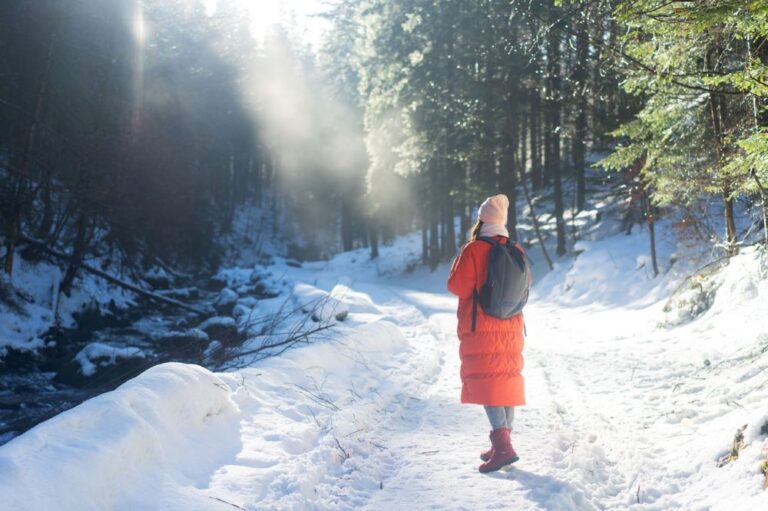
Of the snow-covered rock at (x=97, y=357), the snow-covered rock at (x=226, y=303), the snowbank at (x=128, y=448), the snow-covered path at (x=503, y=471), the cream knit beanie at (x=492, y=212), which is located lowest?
the snow-covered rock at (x=226, y=303)

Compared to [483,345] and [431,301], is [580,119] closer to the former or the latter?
[431,301]

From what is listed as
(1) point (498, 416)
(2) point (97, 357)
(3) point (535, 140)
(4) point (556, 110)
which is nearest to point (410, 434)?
(1) point (498, 416)

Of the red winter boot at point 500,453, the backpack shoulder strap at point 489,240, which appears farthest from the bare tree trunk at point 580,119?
the red winter boot at point 500,453

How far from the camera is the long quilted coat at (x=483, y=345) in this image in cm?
480

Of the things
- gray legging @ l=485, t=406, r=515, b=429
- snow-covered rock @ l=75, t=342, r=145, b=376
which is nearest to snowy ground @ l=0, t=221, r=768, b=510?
gray legging @ l=485, t=406, r=515, b=429

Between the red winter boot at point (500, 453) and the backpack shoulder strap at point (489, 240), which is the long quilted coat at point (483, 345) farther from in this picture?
the red winter boot at point (500, 453)

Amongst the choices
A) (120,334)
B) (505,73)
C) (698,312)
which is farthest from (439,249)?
(698,312)

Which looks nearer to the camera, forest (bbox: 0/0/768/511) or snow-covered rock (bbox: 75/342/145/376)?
forest (bbox: 0/0/768/511)

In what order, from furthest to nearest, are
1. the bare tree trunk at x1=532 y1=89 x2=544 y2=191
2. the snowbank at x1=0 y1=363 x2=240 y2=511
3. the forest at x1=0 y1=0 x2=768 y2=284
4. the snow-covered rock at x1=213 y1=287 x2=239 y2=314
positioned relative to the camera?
the bare tree trunk at x1=532 y1=89 x2=544 y2=191 < the snow-covered rock at x1=213 y1=287 x2=239 y2=314 < the forest at x1=0 y1=0 x2=768 y2=284 < the snowbank at x1=0 y1=363 x2=240 y2=511

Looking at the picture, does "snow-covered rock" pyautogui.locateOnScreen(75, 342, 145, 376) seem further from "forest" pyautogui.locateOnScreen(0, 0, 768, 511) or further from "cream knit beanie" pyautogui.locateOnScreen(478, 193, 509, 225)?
"cream knit beanie" pyautogui.locateOnScreen(478, 193, 509, 225)

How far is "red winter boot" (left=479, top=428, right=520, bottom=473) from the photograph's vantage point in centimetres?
462

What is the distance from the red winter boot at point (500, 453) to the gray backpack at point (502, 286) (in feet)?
2.91

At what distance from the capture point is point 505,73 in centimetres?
2000

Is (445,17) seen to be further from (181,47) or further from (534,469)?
(181,47)
